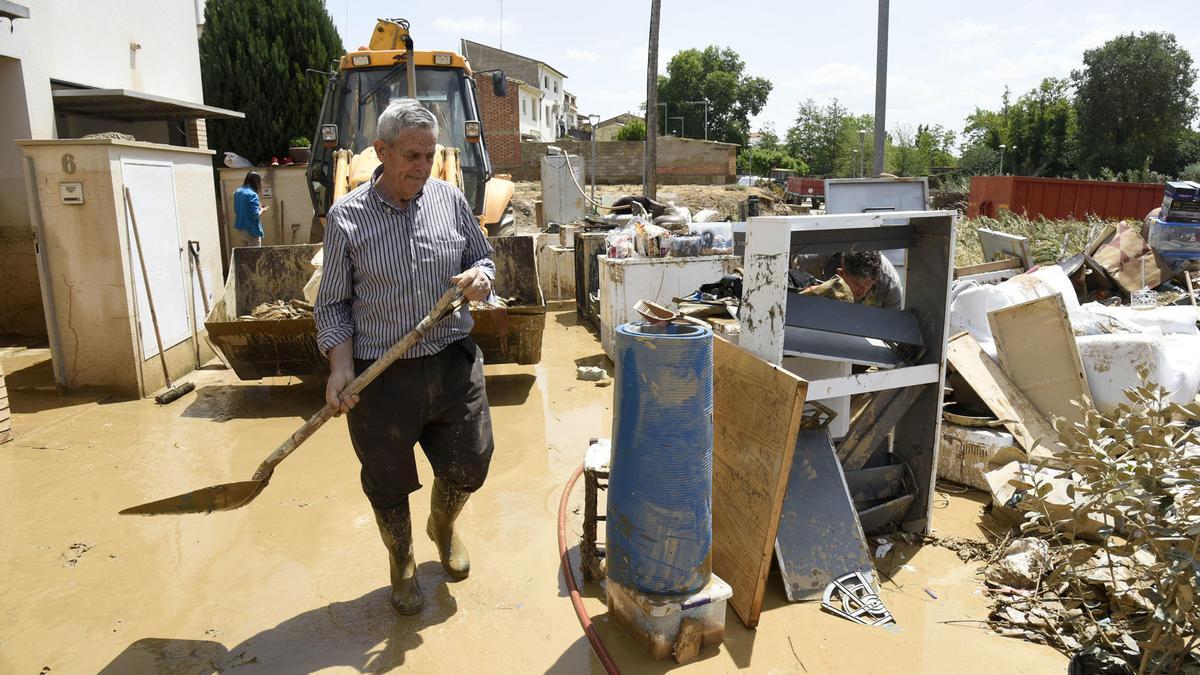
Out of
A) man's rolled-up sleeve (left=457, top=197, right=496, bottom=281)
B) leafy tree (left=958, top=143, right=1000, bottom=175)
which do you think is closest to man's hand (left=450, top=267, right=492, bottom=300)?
man's rolled-up sleeve (left=457, top=197, right=496, bottom=281)

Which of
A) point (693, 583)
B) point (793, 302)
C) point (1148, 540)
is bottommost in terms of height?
point (693, 583)

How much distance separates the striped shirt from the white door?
170 inches

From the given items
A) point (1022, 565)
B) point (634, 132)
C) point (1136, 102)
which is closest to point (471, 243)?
point (1022, 565)

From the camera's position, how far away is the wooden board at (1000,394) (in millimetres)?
4312

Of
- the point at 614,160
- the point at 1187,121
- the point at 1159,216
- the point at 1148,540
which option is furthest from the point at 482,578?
the point at 1187,121

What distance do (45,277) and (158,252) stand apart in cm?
82

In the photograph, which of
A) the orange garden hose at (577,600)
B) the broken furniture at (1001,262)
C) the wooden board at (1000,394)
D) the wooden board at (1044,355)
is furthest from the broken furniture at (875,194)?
the orange garden hose at (577,600)

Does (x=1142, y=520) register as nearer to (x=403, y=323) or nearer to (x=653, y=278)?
(x=403, y=323)

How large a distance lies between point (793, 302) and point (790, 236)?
37cm

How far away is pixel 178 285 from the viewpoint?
22.6 ft

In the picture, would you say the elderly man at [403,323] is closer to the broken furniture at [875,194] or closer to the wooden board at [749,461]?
the wooden board at [749,461]

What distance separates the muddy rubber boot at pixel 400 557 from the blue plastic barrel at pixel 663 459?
0.89m

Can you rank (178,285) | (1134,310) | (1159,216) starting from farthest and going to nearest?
(1159,216)
(178,285)
(1134,310)

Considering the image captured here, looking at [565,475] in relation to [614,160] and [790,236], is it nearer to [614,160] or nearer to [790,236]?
[790,236]
